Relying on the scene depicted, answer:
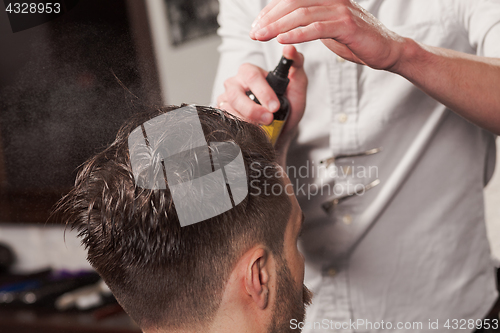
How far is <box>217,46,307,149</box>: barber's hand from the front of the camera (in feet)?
2.50

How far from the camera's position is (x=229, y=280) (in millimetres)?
632

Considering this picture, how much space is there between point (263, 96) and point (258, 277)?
0.35 metres

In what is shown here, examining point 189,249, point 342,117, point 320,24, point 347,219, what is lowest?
point 347,219

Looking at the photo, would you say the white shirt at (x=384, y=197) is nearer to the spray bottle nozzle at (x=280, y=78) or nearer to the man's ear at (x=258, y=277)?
the spray bottle nozzle at (x=280, y=78)

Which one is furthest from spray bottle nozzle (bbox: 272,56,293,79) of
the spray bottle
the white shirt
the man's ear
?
the man's ear

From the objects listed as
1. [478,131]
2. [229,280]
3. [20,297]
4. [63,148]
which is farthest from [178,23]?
[20,297]

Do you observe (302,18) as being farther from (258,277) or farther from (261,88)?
(258,277)

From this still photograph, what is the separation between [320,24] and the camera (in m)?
0.61

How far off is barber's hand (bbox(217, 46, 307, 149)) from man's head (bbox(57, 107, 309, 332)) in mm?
100

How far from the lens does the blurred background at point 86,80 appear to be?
2.84 ft

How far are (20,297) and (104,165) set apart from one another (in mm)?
653

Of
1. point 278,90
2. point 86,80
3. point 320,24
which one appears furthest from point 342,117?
point 86,80

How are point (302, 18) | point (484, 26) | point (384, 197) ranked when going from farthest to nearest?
1. point (384, 197)
2. point (484, 26)
3. point (302, 18)

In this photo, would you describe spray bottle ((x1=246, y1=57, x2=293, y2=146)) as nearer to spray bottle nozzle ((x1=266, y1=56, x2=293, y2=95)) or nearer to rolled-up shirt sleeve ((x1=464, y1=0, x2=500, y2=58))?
spray bottle nozzle ((x1=266, y1=56, x2=293, y2=95))
